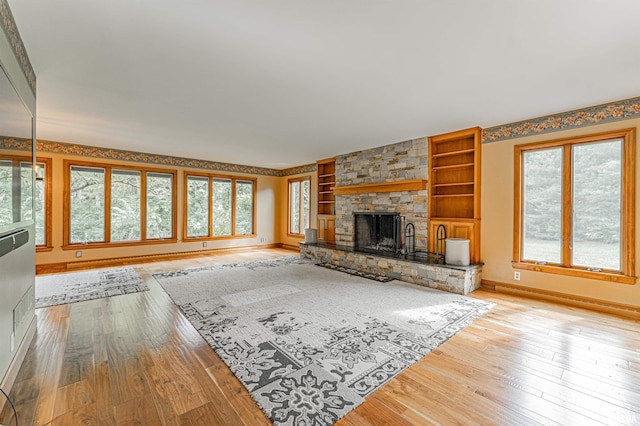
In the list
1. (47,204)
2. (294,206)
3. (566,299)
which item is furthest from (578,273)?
(47,204)

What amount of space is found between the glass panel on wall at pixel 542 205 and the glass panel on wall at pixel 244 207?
6.83 m

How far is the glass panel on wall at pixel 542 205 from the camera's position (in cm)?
402

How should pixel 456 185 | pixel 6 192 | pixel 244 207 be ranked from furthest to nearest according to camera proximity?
pixel 244 207 < pixel 456 185 < pixel 6 192

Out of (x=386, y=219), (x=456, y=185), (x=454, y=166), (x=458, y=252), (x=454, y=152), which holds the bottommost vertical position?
(x=458, y=252)

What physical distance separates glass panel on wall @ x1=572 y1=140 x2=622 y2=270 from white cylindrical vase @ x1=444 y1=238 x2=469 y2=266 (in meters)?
1.31

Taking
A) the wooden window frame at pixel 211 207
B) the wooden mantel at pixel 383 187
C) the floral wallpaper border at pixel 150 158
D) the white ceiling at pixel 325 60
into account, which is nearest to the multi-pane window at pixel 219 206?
the wooden window frame at pixel 211 207

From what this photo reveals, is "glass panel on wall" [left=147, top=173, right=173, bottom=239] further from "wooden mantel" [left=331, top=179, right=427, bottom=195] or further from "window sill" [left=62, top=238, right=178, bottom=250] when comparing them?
"wooden mantel" [left=331, top=179, right=427, bottom=195]

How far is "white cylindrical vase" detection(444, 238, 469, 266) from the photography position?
4.49 meters

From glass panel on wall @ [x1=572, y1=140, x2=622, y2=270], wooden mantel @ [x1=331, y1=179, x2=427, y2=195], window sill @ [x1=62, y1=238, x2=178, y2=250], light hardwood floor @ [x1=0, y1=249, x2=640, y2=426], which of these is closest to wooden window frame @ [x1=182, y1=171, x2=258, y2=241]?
window sill @ [x1=62, y1=238, x2=178, y2=250]

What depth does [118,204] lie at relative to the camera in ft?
21.2

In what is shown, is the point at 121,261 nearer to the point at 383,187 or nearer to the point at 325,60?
the point at 383,187

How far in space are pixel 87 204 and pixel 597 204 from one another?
8919 millimetres

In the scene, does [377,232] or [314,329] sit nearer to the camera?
[314,329]

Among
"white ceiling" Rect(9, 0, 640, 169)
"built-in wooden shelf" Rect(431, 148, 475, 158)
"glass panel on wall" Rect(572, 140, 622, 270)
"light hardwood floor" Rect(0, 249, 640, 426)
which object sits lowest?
"light hardwood floor" Rect(0, 249, 640, 426)
